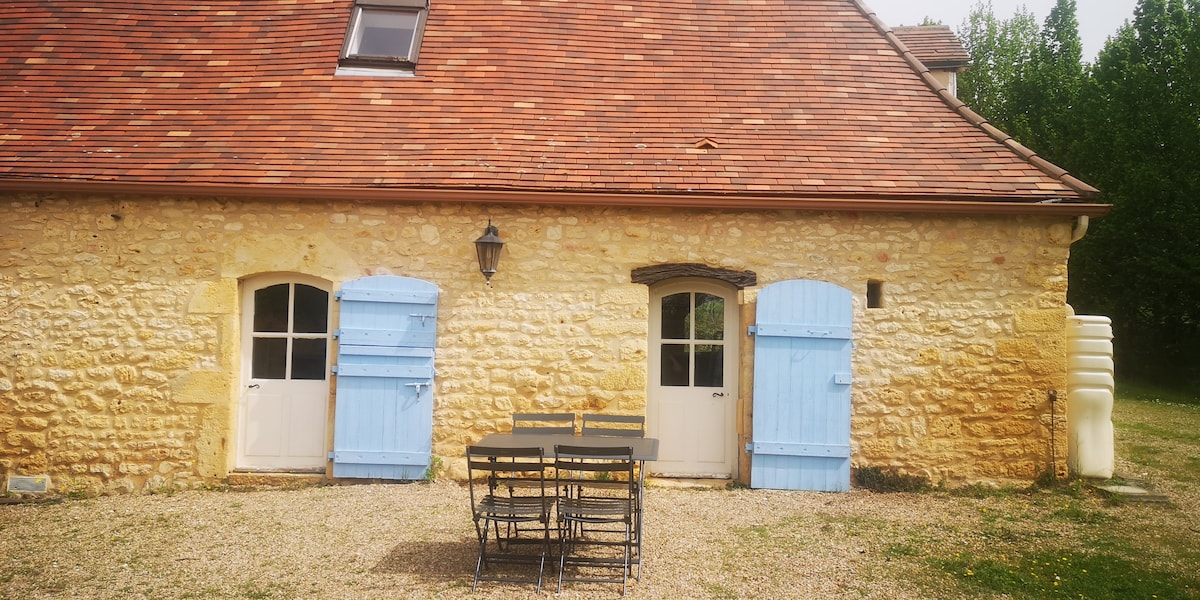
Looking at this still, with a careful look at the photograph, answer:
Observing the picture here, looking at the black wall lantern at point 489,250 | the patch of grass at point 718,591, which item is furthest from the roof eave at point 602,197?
the patch of grass at point 718,591

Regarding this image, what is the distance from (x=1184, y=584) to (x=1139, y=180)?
13606 mm

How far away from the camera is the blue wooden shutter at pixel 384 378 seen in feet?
22.4

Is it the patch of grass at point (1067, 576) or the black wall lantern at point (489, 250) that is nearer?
the patch of grass at point (1067, 576)

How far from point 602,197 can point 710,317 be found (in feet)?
5.02

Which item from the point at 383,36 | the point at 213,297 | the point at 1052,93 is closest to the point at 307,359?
the point at 213,297

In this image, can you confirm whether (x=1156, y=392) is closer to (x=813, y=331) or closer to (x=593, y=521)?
(x=813, y=331)

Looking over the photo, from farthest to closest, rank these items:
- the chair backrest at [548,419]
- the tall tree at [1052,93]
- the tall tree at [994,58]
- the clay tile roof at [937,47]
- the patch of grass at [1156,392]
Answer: the tall tree at [994,58]
the tall tree at [1052,93]
the patch of grass at [1156,392]
the clay tile roof at [937,47]
the chair backrest at [548,419]

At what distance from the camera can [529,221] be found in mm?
6949

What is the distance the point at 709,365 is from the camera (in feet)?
23.8

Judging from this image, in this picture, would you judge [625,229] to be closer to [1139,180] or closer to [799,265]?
[799,265]

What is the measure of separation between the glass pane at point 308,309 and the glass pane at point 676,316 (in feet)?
10.1

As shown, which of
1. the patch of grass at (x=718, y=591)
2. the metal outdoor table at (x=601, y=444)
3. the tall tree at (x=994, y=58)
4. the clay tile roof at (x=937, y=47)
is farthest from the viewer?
the tall tree at (x=994, y=58)

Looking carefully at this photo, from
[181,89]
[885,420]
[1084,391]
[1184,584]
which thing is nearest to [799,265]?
[885,420]

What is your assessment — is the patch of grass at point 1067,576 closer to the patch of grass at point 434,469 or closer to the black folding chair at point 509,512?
the black folding chair at point 509,512
